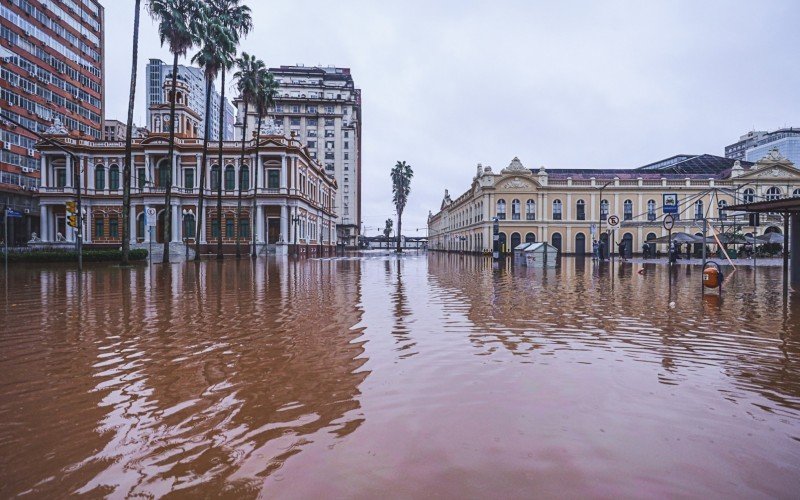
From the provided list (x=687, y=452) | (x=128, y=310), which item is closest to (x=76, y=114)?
(x=128, y=310)

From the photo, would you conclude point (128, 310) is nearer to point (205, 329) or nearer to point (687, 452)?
point (205, 329)

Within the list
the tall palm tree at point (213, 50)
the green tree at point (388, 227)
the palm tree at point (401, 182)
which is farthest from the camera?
the green tree at point (388, 227)

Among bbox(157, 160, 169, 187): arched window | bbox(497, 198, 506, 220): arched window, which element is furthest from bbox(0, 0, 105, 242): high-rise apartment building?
bbox(497, 198, 506, 220): arched window

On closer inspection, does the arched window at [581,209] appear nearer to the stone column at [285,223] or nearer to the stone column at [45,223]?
the stone column at [285,223]

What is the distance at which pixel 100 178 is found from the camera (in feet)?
177

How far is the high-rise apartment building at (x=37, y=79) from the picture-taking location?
5475 cm

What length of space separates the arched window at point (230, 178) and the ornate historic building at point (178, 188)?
0.36 feet

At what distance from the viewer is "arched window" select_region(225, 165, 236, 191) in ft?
178

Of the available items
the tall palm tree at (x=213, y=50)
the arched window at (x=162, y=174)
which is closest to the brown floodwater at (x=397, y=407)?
the tall palm tree at (x=213, y=50)

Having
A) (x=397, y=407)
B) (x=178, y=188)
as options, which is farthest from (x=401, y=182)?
(x=397, y=407)

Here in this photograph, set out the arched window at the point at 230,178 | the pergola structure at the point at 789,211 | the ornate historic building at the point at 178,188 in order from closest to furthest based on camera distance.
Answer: the pergola structure at the point at 789,211
the ornate historic building at the point at 178,188
the arched window at the point at 230,178

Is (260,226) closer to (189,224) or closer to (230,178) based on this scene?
(230,178)

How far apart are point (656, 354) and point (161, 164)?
5806 cm

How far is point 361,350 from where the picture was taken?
21.9 feet
